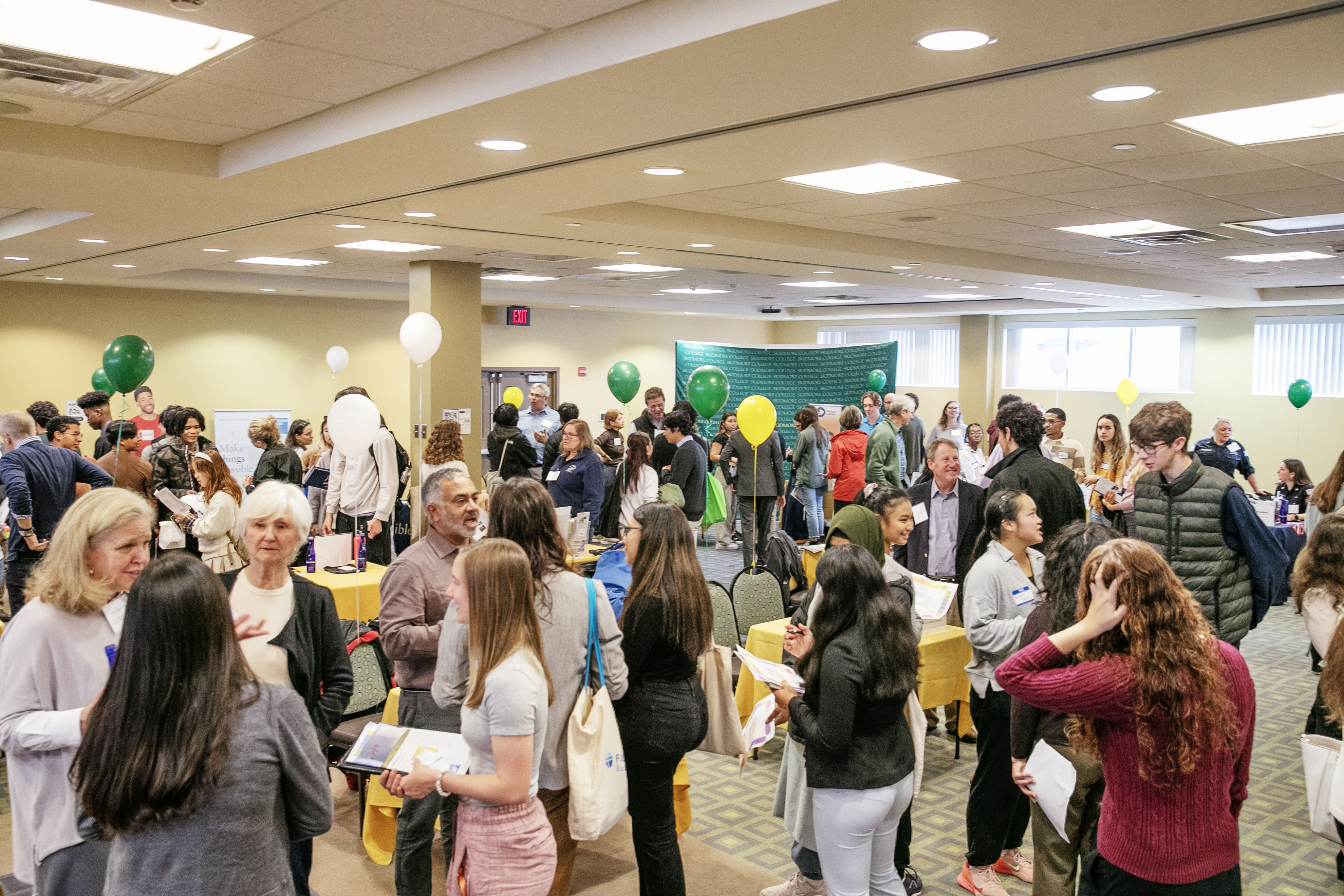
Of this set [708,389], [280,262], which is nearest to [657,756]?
[708,389]

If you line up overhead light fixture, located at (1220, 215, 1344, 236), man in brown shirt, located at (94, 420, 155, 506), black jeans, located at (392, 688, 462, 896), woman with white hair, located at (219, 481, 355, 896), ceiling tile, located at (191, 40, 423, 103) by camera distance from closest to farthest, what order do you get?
woman with white hair, located at (219, 481, 355, 896) → black jeans, located at (392, 688, 462, 896) → ceiling tile, located at (191, 40, 423, 103) → overhead light fixture, located at (1220, 215, 1344, 236) → man in brown shirt, located at (94, 420, 155, 506)

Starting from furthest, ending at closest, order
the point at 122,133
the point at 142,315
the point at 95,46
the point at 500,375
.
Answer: the point at 500,375 → the point at 142,315 → the point at 122,133 → the point at 95,46

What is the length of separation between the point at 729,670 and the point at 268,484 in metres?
1.60

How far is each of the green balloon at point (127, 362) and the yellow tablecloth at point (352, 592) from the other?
12.3ft

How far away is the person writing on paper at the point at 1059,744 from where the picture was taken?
2.94 metres

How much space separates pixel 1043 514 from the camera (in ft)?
14.9

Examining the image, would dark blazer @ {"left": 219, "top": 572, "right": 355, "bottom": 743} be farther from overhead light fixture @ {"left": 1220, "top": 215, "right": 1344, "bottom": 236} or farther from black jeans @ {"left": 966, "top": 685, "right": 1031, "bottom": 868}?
overhead light fixture @ {"left": 1220, "top": 215, "right": 1344, "bottom": 236}

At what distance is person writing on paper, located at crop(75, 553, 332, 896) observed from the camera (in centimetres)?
166

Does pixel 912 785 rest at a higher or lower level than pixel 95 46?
lower

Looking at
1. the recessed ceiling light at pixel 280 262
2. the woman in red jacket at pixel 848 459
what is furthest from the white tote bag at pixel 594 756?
the recessed ceiling light at pixel 280 262

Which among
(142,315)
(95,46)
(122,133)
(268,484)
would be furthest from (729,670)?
(142,315)

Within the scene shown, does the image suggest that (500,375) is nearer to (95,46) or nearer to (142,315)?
(142,315)

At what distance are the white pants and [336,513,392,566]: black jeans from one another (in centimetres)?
460

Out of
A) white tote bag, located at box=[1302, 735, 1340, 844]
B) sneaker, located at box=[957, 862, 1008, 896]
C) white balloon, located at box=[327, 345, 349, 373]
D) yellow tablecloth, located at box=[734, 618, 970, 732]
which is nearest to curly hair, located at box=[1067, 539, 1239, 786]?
white tote bag, located at box=[1302, 735, 1340, 844]
